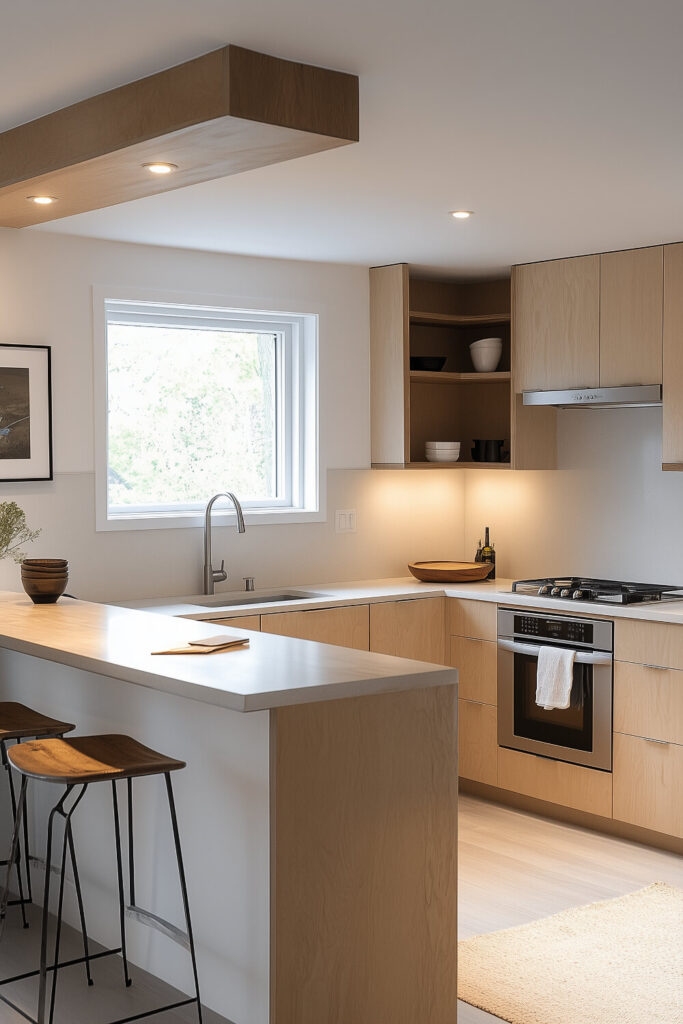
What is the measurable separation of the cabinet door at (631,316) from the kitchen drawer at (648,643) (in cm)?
103

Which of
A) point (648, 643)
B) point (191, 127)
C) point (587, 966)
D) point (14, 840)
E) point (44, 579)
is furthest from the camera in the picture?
point (648, 643)

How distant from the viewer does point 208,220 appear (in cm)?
433

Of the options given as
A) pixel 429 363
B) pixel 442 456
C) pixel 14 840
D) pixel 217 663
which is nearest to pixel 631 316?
pixel 429 363

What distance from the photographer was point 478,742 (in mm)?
5191

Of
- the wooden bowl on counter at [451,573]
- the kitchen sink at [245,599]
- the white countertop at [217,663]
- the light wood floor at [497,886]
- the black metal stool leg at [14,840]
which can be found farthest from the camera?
the wooden bowl on counter at [451,573]

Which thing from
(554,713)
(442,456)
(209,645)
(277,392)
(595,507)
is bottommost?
(554,713)

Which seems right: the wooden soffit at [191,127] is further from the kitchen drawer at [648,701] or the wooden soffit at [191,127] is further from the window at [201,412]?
the kitchen drawer at [648,701]

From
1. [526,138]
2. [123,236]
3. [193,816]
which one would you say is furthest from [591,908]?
[123,236]

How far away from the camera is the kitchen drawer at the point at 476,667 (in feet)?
16.8

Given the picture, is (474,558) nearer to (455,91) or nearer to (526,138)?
(526,138)

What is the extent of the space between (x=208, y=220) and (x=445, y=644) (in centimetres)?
219

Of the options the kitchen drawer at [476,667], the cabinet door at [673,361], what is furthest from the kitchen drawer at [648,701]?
the cabinet door at [673,361]

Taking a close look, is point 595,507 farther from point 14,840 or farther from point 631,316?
point 14,840

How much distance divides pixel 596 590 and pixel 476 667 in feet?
2.18
